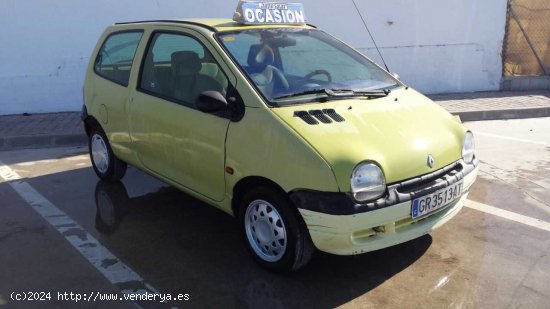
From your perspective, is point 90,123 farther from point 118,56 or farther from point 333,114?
point 333,114

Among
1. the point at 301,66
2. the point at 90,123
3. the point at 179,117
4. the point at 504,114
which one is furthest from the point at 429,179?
the point at 504,114

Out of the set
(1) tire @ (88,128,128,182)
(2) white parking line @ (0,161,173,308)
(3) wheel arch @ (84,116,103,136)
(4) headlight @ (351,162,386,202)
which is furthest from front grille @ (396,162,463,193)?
(3) wheel arch @ (84,116,103,136)

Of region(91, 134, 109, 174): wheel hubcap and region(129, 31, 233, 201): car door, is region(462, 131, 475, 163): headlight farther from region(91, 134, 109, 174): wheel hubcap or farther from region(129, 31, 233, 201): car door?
region(91, 134, 109, 174): wheel hubcap

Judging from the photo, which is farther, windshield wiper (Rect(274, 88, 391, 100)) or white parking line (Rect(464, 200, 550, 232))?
white parking line (Rect(464, 200, 550, 232))

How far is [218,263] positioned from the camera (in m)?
3.59

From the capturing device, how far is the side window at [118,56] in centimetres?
458

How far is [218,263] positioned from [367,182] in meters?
1.26

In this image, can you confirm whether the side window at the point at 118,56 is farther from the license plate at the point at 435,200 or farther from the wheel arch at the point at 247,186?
the license plate at the point at 435,200

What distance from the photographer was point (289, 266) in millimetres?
3258

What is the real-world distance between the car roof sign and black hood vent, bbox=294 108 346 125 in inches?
46.7

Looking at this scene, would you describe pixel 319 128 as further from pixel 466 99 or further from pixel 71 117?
pixel 466 99

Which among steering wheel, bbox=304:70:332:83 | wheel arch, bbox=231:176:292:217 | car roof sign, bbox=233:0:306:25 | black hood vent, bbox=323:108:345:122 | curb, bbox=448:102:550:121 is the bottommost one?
curb, bbox=448:102:550:121

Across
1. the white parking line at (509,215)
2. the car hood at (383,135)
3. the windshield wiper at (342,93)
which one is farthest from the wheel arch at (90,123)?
the white parking line at (509,215)

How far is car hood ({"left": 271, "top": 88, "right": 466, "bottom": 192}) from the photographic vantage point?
3039 mm
